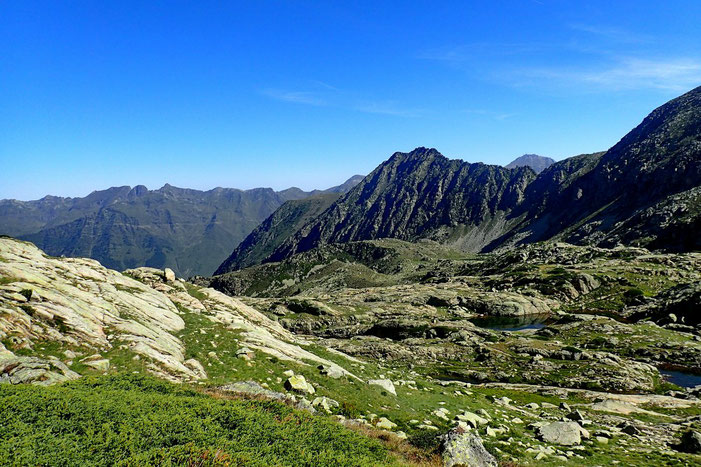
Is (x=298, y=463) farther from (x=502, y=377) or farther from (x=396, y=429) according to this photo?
(x=502, y=377)

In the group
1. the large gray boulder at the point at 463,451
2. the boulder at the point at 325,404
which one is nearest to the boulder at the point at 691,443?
the large gray boulder at the point at 463,451

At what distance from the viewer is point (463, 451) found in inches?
672

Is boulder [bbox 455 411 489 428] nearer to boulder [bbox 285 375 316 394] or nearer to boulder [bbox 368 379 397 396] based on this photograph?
boulder [bbox 368 379 397 396]

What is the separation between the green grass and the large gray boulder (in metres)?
3.05

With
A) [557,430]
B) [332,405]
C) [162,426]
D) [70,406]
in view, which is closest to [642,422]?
[557,430]

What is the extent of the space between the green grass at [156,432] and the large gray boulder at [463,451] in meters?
3.05

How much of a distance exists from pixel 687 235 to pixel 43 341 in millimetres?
255880

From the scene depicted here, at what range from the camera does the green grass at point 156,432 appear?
12031mm

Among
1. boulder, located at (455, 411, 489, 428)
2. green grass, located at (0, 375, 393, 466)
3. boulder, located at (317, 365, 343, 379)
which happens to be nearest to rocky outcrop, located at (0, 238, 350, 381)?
boulder, located at (317, 365, 343, 379)

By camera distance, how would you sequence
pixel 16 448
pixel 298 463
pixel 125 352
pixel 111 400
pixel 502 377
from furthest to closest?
pixel 502 377 → pixel 125 352 → pixel 111 400 → pixel 298 463 → pixel 16 448

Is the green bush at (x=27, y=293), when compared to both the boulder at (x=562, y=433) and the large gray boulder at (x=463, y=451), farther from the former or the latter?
the boulder at (x=562, y=433)

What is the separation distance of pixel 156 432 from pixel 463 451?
1341 centimetres

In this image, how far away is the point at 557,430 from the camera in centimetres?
2867

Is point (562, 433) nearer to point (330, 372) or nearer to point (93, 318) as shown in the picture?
point (330, 372)
